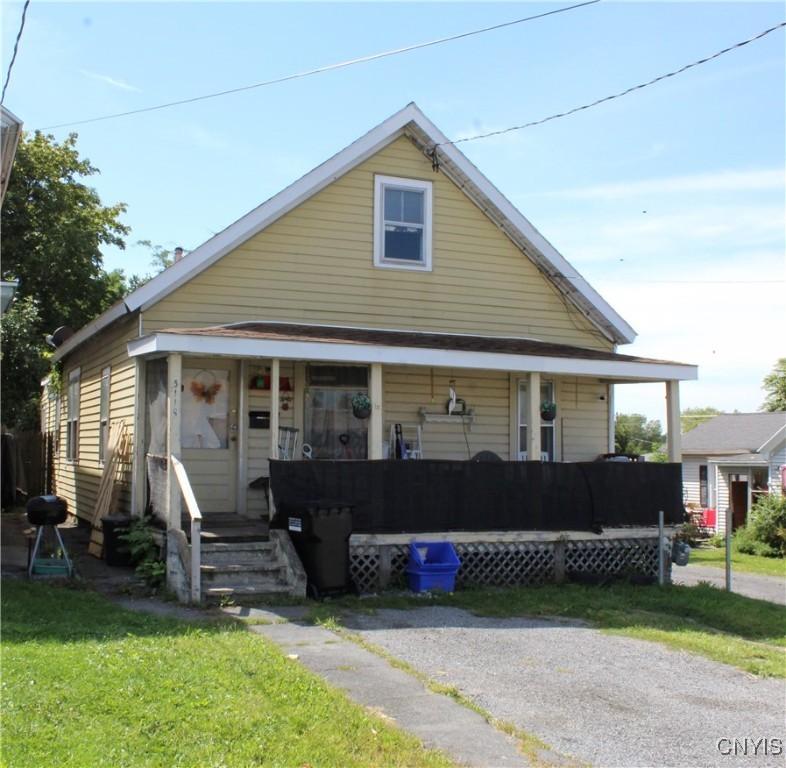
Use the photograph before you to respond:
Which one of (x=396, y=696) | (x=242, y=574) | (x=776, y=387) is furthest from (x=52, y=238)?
(x=776, y=387)

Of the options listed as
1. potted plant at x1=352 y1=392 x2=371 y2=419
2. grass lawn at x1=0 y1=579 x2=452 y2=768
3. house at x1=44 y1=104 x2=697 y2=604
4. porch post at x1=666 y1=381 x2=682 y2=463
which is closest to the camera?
grass lawn at x1=0 y1=579 x2=452 y2=768

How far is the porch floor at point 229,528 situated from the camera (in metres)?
11.2

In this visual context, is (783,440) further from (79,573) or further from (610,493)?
(79,573)

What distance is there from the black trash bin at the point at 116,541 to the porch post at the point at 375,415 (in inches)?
131

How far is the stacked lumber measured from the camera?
1323 cm

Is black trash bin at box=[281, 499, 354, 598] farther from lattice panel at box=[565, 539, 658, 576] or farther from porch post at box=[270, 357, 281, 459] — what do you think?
lattice panel at box=[565, 539, 658, 576]

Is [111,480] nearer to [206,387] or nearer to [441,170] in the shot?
[206,387]

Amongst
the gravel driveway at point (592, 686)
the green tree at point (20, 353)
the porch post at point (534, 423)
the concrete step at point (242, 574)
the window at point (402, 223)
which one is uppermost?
the window at point (402, 223)

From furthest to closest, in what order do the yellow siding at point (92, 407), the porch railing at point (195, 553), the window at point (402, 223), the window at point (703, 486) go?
the window at point (703, 486)
the window at point (402, 223)
the yellow siding at point (92, 407)
the porch railing at point (195, 553)

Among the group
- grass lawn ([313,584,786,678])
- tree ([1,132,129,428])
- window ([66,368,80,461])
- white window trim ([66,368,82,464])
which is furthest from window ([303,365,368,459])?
tree ([1,132,129,428])

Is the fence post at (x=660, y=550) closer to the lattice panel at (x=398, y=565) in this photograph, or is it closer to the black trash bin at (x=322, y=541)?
the lattice panel at (x=398, y=565)

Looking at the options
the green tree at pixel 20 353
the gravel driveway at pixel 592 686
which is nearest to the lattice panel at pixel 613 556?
the gravel driveway at pixel 592 686

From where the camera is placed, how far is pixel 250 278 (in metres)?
13.5

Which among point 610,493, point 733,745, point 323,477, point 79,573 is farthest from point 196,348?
point 733,745
